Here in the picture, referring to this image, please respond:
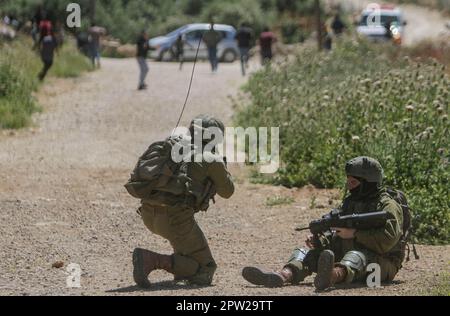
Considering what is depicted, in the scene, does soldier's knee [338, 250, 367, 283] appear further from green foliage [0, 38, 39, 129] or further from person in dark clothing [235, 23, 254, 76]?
person in dark clothing [235, 23, 254, 76]

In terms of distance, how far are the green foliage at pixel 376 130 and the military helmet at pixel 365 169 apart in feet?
8.56

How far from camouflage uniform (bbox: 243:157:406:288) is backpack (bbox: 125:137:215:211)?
71 cm

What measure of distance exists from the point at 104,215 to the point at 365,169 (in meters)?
4.47

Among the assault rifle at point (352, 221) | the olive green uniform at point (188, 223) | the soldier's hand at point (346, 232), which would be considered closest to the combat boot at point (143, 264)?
the olive green uniform at point (188, 223)

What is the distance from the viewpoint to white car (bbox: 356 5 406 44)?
36925mm

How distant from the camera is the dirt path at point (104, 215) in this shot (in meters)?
8.98

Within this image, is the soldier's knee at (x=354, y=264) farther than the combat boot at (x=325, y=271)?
Yes

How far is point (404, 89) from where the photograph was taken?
552 inches

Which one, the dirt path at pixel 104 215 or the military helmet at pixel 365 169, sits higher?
the military helmet at pixel 365 169

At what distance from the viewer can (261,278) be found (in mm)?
8242

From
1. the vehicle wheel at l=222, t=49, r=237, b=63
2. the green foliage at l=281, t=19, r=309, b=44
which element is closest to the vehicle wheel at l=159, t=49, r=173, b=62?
the vehicle wheel at l=222, t=49, r=237, b=63

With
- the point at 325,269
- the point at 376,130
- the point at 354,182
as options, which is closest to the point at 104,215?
the point at 376,130

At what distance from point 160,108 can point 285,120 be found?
20.8ft

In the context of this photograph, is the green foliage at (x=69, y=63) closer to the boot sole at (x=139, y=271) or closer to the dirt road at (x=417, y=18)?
the boot sole at (x=139, y=271)
